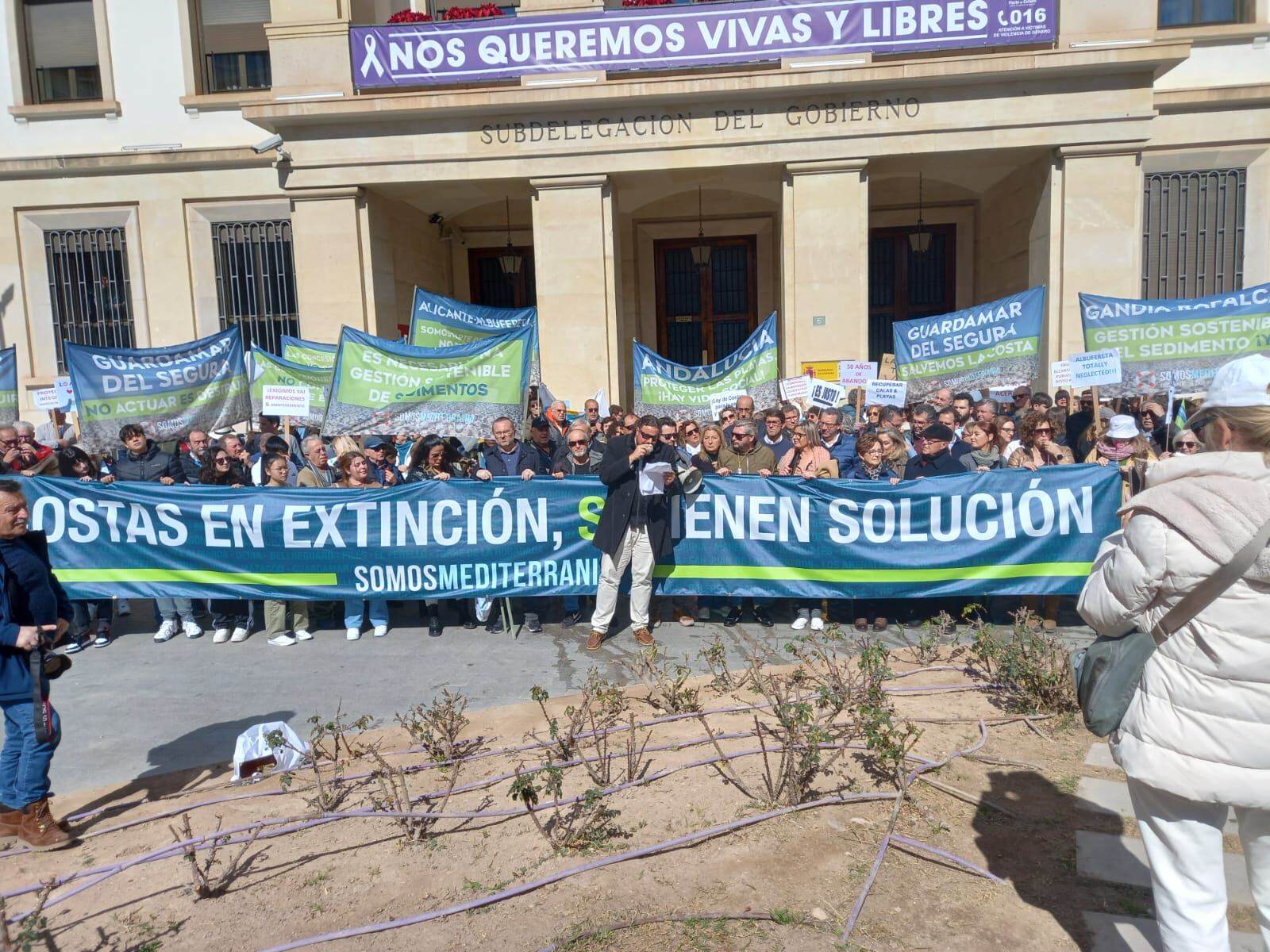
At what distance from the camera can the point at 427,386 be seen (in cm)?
845

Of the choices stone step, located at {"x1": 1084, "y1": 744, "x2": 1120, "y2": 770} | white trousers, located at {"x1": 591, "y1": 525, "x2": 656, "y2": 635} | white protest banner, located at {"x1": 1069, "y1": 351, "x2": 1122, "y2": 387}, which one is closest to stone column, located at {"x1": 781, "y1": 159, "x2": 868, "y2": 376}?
white protest banner, located at {"x1": 1069, "y1": 351, "x2": 1122, "y2": 387}

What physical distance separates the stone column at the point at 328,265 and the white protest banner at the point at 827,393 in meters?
7.41

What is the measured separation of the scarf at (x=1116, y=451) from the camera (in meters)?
7.57

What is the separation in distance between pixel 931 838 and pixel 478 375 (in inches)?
225

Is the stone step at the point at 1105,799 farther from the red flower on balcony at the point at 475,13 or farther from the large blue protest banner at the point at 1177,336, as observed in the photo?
the red flower on balcony at the point at 475,13

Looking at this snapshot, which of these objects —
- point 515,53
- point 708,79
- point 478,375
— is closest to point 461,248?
point 515,53

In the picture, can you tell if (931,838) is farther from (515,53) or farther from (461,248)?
(461,248)

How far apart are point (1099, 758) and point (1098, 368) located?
16.2ft

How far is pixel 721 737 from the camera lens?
17.0ft

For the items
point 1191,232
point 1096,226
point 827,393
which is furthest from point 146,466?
point 1191,232

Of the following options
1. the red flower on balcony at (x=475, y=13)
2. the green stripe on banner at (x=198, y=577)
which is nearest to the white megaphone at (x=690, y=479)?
the green stripe on banner at (x=198, y=577)

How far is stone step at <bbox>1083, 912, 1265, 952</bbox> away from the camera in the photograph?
10.9ft

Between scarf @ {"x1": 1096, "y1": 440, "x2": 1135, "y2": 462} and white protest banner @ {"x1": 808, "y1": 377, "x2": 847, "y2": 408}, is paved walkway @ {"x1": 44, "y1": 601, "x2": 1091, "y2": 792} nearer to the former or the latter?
scarf @ {"x1": 1096, "y1": 440, "x2": 1135, "y2": 462}

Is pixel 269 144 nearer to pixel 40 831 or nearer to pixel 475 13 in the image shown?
pixel 475 13
